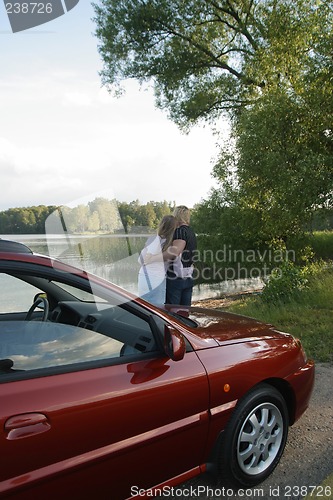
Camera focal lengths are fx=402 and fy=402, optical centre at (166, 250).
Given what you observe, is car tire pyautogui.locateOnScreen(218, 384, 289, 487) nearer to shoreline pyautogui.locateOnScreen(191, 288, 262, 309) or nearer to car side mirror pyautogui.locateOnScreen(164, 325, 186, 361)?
car side mirror pyautogui.locateOnScreen(164, 325, 186, 361)

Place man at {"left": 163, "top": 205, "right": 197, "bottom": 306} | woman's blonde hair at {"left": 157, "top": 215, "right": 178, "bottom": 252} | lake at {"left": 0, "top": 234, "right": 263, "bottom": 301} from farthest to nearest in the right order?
man at {"left": 163, "top": 205, "right": 197, "bottom": 306}, woman's blonde hair at {"left": 157, "top": 215, "right": 178, "bottom": 252}, lake at {"left": 0, "top": 234, "right": 263, "bottom": 301}

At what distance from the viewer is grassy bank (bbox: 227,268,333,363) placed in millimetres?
5059

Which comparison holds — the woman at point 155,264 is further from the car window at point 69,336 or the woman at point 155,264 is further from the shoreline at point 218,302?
the shoreline at point 218,302

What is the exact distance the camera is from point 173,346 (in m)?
2.13

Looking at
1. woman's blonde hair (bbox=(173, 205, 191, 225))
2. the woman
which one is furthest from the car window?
woman's blonde hair (bbox=(173, 205, 191, 225))

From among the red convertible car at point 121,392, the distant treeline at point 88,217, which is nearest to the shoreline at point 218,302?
the distant treeline at point 88,217

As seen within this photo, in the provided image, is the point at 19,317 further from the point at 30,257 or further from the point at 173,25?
the point at 173,25

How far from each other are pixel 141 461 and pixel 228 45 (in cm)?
1952

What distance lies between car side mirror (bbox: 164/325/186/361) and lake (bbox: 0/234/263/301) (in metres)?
0.59

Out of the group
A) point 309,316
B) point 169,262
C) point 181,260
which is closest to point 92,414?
point 169,262

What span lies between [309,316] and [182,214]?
2754mm

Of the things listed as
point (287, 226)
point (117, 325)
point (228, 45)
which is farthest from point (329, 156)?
point (117, 325)

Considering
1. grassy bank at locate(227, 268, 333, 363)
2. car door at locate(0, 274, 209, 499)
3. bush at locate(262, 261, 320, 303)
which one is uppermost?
car door at locate(0, 274, 209, 499)

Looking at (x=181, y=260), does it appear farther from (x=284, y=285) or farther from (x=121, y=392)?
(x=284, y=285)
